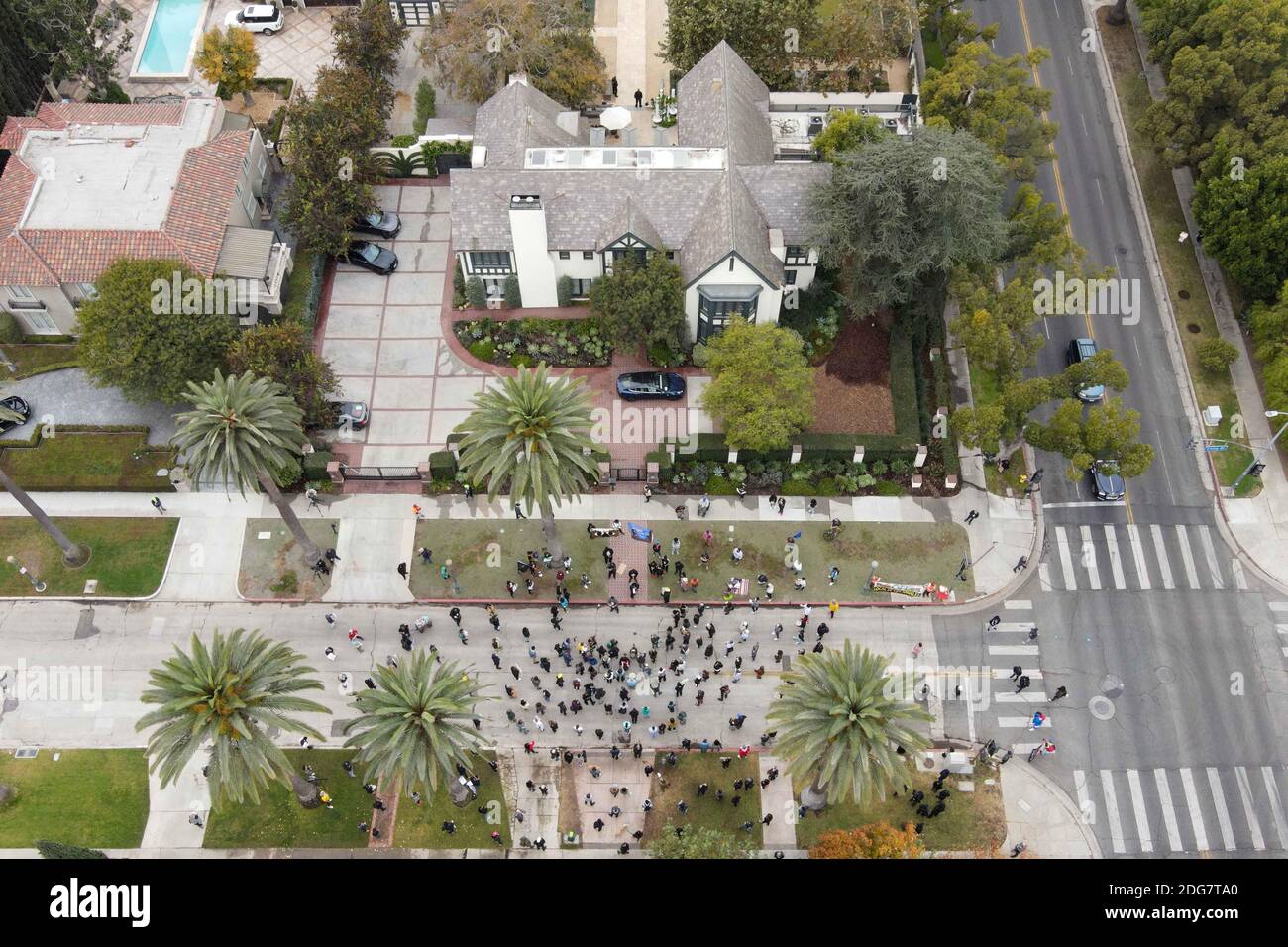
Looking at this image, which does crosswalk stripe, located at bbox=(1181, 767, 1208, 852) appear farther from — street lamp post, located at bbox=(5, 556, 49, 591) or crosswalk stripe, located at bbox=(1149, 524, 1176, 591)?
street lamp post, located at bbox=(5, 556, 49, 591)

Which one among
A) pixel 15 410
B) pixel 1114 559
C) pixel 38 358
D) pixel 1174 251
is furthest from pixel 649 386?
pixel 38 358

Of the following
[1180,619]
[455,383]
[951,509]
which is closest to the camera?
[1180,619]

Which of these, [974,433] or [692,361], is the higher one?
[692,361]

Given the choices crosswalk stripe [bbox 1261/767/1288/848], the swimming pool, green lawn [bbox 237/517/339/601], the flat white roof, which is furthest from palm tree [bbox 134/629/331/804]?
the swimming pool

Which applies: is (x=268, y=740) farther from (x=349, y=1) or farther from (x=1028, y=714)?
(x=349, y=1)

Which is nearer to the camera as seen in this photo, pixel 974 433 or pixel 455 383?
pixel 974 433

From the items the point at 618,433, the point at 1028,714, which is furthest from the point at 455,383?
the point at 1028,714
